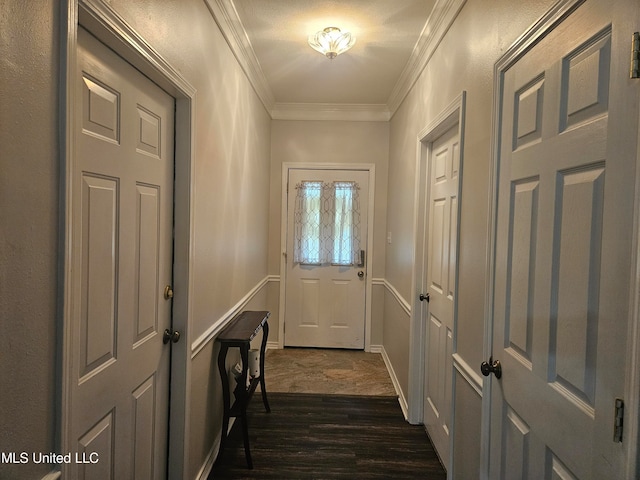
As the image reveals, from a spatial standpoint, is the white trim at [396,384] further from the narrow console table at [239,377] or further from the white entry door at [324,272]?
the narrow console table at [239,377]

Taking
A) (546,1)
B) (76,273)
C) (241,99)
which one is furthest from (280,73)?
(76,273)

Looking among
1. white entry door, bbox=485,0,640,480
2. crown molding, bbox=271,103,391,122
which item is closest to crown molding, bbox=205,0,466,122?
crown molding, bbox=271,103,391,122

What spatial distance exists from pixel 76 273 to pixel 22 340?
209 millimetres

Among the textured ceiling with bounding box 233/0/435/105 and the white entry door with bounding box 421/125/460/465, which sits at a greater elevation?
the textured ceiling with bounding box 233/0/435/105

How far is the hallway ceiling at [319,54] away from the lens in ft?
7.09

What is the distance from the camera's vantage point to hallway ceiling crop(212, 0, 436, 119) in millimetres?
2162

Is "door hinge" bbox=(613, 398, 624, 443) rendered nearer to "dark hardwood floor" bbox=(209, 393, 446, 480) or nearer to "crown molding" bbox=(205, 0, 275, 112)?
"dark hardwood floor" bbox=(209, 393, 446, 480)

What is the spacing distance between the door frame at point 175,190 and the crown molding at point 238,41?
633 mm

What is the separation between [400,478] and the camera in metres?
2.12

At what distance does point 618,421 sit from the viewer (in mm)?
788

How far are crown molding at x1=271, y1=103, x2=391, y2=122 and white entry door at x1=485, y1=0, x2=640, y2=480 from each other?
Result: 109 inches

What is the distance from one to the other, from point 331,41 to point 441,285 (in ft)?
5.64

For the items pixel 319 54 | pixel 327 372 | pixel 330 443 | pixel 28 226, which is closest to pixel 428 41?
pixel 319 54

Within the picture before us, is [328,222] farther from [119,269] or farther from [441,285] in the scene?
[119,269]
